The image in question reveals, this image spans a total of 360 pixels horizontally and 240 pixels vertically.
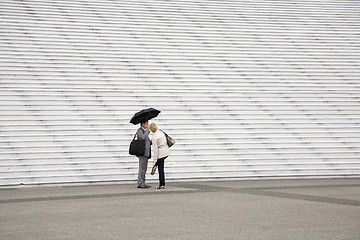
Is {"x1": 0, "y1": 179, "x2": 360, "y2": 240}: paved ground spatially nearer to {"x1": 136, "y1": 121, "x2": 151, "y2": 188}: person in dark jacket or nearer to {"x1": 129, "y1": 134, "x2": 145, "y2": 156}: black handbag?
{"x1": 136, "y1": 121, "x2": 151, "y2": 188}: person in dark jacket

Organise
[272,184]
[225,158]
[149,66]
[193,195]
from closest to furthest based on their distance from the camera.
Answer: [193,195], [272,184], [225,158], [149,66]

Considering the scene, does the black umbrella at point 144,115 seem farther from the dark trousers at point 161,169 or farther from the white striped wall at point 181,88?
the white striped wall at point 181,88

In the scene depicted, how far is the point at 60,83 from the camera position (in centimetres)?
1589

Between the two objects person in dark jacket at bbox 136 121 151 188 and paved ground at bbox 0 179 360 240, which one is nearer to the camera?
paved ground at bbox 0 179 360 240

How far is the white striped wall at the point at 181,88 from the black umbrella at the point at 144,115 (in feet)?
6.42

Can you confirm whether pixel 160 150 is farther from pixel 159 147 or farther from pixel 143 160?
pixel 143 160

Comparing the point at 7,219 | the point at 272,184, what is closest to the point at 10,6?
the point at 272,184

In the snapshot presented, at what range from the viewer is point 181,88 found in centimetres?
1667

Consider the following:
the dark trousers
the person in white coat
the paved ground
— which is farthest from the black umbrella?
the paved ground

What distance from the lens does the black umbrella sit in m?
11.2

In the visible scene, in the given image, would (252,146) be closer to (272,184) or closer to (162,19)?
(272,184)

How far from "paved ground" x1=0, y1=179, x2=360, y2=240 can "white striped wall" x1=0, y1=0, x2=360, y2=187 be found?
2506mm

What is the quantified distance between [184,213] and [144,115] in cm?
433

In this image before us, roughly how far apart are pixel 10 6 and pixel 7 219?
45.7ft
